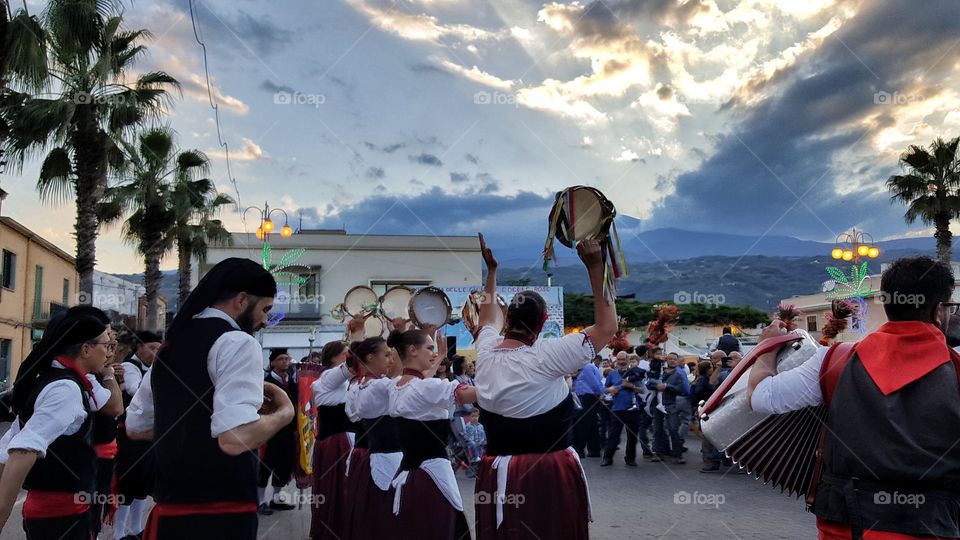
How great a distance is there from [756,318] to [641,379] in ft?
129

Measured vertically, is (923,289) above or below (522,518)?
above

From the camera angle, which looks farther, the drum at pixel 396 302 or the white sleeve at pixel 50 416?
the drum at pixel 396 302

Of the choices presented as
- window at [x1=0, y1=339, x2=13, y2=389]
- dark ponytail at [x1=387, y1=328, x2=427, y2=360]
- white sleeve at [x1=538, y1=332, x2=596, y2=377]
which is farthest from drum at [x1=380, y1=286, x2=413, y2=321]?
window at [x1=0, y1=339, x2=13, y2=389]

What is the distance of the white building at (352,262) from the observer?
45.7 metres

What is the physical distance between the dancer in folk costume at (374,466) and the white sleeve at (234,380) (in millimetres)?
2774

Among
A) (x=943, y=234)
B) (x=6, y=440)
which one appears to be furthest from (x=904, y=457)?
(x=943, y=234)

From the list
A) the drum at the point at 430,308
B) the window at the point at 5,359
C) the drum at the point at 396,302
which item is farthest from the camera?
the window at the point at 5,359

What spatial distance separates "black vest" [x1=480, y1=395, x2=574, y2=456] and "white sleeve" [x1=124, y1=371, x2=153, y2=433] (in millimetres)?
1912

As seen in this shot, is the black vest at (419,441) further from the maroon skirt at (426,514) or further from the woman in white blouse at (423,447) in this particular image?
the maroon skirt at (426,514)

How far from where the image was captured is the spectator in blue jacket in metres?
14.6

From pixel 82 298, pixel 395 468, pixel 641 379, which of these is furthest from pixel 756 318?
pixel 395 468

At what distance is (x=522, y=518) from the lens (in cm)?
452

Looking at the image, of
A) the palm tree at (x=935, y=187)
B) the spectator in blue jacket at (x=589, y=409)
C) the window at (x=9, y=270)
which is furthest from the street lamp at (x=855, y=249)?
the window at (x=9, y=270)

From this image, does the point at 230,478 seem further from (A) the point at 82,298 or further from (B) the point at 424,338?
(A) the point at 82,298
